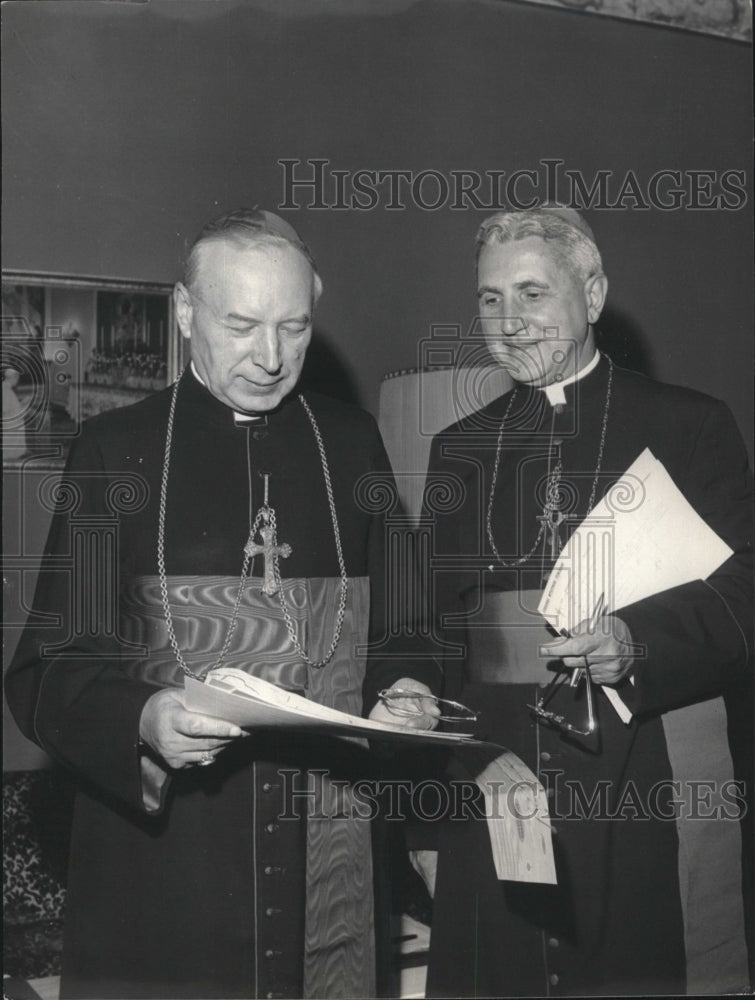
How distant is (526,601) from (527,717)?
231 mm

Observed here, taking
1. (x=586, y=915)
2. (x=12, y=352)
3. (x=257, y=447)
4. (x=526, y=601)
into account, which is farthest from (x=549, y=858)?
(x=12, y=352)

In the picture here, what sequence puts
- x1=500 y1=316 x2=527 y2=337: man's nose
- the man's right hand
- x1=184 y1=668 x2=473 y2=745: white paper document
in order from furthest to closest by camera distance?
x1=500 y1=316 x2=527 y2=337: man's nose → the man's right hand → x1=184 y1=668 x2=473 y2=745: white paper document

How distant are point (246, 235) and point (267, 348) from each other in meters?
0.24

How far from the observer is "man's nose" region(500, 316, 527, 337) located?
2271 mm

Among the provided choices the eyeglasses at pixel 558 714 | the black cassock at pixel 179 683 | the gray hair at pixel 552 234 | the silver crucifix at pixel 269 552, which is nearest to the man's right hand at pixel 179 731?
the black cassock at pixel 179 683

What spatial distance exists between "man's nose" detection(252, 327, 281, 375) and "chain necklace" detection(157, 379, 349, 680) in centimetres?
17

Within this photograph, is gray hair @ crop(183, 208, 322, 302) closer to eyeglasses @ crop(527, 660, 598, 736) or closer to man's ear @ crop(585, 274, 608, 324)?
man's ear @ crop(585, 274, 608, 324)

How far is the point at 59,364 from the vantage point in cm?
217

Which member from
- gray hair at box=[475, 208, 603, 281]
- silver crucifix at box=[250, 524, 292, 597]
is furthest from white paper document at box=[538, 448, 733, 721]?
silver crucifix at box=[250, 524, 292, 597]

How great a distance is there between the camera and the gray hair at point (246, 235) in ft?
6.88

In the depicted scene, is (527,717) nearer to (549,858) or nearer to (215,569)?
(549,858)

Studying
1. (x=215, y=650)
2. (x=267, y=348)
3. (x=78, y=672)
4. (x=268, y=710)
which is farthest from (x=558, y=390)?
(x=78, y=672)

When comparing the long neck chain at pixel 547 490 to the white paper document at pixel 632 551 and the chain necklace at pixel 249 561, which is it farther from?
the chain necklace at pixel 249 561

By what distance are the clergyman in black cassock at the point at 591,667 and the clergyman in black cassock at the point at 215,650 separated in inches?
8.5
